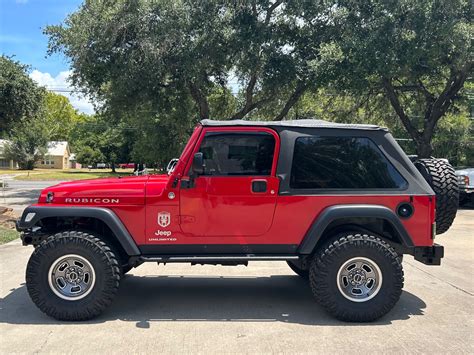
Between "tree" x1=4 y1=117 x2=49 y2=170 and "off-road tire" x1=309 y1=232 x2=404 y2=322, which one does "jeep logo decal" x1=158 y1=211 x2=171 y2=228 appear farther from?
"tree" x1=4 y1=117 x2=49 y2=170

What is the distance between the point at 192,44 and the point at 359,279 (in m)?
13.4

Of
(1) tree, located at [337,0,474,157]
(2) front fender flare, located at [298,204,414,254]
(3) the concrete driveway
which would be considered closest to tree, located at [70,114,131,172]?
(1) tree, located at [337,0,474,157]

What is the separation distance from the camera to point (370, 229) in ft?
17.2

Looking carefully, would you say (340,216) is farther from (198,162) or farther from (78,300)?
(78,300)

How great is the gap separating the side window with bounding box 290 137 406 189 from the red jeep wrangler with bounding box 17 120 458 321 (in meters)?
0.01

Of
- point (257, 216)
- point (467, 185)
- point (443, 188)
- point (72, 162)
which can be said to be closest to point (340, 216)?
point (257, 216)

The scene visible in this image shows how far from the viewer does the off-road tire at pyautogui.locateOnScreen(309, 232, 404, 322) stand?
486cm

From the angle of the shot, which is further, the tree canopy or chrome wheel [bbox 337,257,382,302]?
the tree canopy

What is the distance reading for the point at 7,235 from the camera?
9781 mm

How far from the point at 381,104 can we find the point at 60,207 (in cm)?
2171

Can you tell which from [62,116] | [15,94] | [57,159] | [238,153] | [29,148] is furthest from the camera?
[57,159]

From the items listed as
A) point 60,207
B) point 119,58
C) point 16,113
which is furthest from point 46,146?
point 60,207

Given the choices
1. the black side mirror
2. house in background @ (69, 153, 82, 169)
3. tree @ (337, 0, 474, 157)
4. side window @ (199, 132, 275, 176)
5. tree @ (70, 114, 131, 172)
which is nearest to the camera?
the black side mirror

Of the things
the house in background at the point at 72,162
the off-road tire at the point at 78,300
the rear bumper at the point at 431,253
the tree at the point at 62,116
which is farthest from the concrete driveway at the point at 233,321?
the house in background at the point at 72,162
